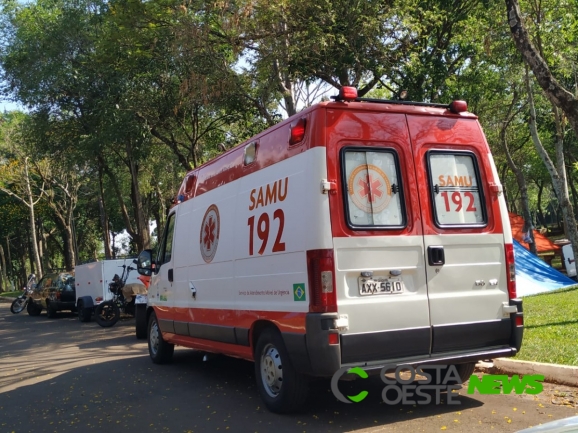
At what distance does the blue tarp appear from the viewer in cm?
1583

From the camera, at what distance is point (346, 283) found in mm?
5520

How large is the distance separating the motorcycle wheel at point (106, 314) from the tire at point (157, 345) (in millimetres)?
7202

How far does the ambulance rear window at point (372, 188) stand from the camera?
18.8 ft

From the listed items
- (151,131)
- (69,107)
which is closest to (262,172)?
(151,131)

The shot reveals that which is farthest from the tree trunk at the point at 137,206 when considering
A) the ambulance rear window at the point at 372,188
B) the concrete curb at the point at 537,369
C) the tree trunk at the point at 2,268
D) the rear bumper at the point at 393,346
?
the tree trunk at the point at 2,268

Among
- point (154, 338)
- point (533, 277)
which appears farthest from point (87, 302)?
point (533, 277)

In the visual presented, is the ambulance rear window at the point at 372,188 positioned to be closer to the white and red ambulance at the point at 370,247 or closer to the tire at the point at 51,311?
the white and red ambulance at the point at 370,247

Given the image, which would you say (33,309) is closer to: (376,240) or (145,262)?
(145,262)

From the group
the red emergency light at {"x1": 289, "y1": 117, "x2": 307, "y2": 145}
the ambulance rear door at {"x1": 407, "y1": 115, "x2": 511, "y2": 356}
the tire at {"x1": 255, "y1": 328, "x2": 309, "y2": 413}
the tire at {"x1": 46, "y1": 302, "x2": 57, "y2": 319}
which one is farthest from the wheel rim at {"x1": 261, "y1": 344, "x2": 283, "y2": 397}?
the tire at {"x1": 46, "y1": 302, "x2": 57, "y2": 319}

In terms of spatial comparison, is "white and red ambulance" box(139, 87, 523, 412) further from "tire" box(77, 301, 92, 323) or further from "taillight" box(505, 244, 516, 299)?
"tire" box(77, 301, 92, 323)

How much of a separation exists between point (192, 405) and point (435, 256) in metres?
3.25

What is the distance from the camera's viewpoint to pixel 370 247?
5656 millimetres

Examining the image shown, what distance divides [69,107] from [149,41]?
266 inches

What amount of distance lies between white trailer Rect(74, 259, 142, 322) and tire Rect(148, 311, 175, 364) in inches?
322
